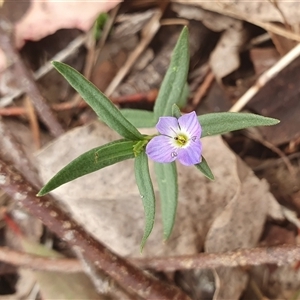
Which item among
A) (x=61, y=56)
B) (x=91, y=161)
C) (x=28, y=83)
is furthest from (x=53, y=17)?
(x=91, y=161)

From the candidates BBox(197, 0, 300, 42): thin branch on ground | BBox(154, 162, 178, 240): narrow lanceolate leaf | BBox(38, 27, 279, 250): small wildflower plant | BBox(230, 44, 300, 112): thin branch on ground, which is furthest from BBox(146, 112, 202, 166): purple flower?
BBox(197, 0, 300, 42): thin branch on ground

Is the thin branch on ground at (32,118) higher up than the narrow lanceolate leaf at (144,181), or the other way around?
the thin branch on ground at (32,118)

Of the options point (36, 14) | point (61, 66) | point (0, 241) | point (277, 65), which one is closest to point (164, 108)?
point (61, 66)

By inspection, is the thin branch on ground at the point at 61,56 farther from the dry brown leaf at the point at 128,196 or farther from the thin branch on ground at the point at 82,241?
the thin branch on ground at the point at 82,241

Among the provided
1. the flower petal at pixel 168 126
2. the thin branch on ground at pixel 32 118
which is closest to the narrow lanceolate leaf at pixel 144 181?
the flower petal at pixel 168 126

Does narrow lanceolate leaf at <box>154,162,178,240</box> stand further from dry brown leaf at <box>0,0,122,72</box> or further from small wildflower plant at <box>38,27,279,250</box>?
dry brown leaf at <box>0,0,122,72</box>

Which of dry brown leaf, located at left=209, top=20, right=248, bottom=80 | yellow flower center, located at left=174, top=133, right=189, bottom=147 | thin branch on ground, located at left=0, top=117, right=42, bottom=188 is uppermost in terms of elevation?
dry brown leaf, located at left=209, top=20, right=248, bottom=80
